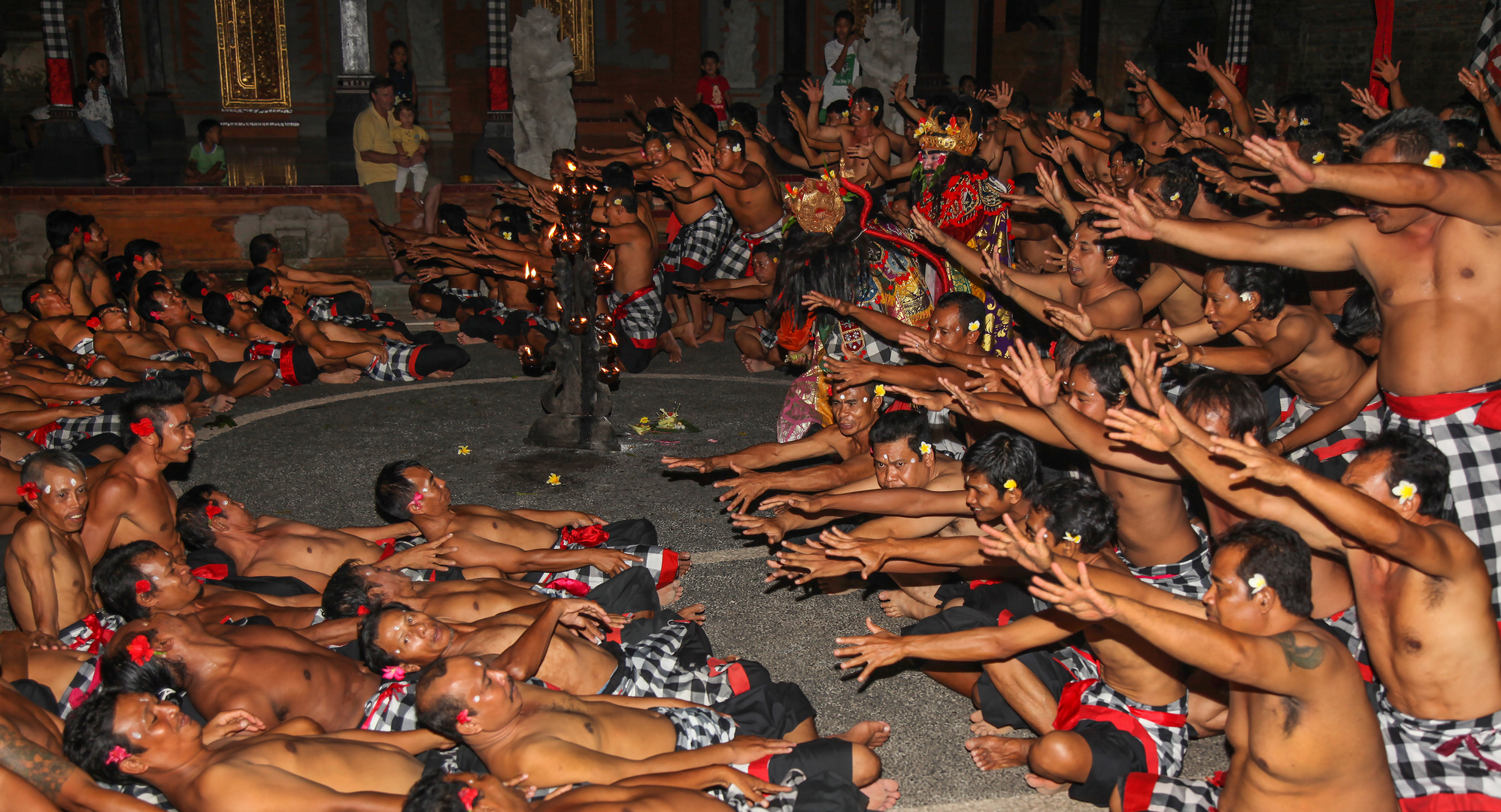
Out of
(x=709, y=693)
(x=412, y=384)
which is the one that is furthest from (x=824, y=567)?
(x=412, y=384)

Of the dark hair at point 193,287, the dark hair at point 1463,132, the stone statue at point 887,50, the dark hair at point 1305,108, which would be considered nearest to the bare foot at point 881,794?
the dark hair at point 1463,132

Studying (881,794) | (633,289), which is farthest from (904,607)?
(633,289)

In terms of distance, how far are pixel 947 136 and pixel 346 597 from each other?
16.8 ft

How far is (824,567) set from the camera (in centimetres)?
368

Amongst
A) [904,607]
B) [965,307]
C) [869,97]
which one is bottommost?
[904,607]

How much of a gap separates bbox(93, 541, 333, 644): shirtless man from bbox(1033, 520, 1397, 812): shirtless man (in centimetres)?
284

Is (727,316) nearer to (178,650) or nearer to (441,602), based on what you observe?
(441,602)

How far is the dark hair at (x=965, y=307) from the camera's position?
5190 millimetres

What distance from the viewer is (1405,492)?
9.48ft

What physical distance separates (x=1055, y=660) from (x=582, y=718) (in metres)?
1.69

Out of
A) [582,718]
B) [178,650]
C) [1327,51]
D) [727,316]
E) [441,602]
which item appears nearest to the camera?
[582,718]

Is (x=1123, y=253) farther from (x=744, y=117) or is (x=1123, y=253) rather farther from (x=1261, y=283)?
(x=744, y=117)

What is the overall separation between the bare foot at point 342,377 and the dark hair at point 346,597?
4.07 metres

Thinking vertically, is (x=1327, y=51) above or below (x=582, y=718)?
above
